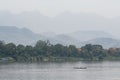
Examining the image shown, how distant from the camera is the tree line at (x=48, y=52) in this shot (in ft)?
272

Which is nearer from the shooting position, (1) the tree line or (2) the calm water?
(2) the calm water

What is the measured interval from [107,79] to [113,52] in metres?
44.7

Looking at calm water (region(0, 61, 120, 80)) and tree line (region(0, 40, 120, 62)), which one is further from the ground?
tree line (region(0, 40, 120, 62))

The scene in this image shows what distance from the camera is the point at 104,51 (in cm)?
9019

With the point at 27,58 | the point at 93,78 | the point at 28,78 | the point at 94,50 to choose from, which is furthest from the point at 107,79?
the point at 94,50

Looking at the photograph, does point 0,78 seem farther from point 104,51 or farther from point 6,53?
point 104,51

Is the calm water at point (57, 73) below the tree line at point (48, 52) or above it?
below

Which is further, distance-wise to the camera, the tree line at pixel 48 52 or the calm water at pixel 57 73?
the tree line at pixel 48 52

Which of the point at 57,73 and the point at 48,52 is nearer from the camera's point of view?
the point at 57,73

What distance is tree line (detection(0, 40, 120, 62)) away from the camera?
272 feet

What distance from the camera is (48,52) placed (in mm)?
87188

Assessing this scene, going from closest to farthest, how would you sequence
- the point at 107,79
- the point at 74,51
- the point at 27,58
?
the point at 107,79 → the point at 27,58 → the point at 74,51

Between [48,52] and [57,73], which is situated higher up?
[48,52]

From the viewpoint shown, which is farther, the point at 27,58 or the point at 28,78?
the point at 27,58
